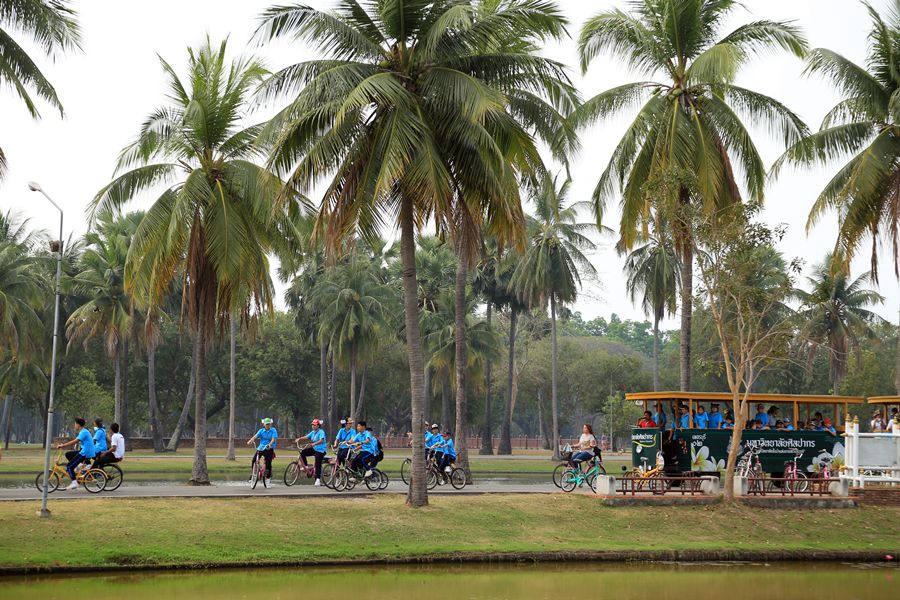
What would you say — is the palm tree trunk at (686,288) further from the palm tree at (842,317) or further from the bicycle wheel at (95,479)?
the palm tree at (842,317)

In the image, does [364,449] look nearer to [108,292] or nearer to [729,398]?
[729,398]

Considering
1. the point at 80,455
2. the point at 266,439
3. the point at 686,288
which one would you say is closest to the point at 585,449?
the point at 686,288

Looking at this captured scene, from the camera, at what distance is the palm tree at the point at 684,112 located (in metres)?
29.0

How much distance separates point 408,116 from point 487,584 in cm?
1045

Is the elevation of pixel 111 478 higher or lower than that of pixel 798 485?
higher

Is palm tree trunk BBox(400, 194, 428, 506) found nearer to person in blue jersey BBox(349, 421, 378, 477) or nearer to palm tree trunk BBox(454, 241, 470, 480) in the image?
person in blue jersey BBox(349, 421, 378, 477)

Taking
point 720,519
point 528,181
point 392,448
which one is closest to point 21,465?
point 528,181

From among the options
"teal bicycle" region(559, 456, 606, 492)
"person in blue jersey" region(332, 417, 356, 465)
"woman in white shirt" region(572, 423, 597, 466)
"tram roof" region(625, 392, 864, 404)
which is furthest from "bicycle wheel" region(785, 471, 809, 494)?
"person in blue jersey" region(332, 417, 356, 465)

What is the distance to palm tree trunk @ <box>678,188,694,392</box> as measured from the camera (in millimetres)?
27872

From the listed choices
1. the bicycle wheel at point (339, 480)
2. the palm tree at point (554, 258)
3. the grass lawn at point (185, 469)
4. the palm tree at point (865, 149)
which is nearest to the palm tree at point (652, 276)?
the palm tree at point (554, 258)

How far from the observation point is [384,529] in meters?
21.9

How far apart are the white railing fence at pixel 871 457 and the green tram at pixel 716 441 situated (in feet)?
2.31

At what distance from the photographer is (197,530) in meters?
20.7

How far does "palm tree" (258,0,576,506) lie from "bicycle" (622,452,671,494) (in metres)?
6.19
